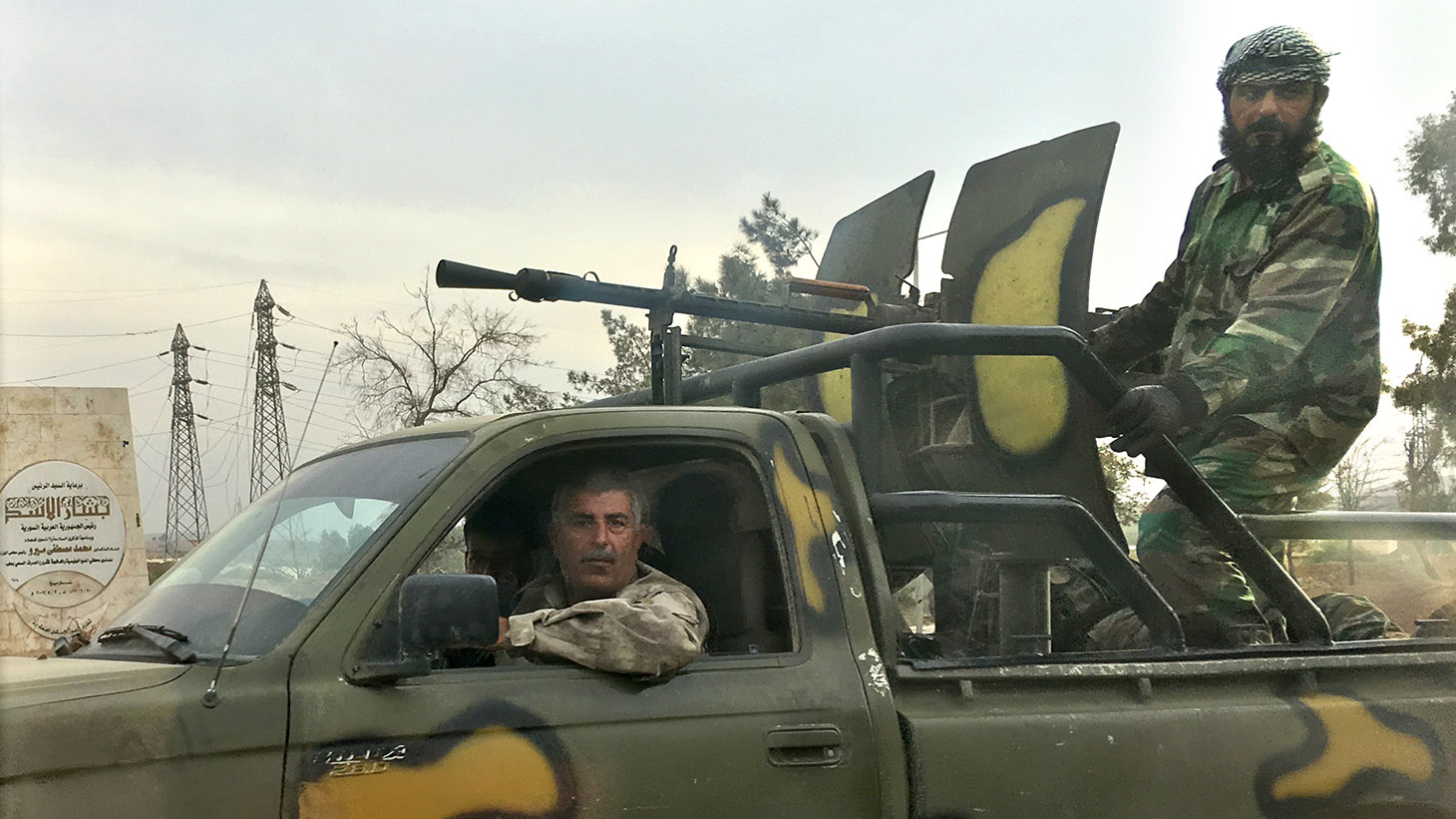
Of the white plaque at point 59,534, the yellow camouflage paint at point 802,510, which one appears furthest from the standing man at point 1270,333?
the white plaque at point 59,534

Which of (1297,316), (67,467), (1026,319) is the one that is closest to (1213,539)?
(1297,316)

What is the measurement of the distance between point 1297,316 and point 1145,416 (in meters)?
0.74

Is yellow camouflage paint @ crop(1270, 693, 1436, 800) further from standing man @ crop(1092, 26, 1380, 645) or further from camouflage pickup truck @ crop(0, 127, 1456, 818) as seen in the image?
standing man @ crop(1092, 26, 1380, 645)

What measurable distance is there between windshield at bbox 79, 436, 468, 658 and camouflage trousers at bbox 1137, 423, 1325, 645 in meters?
2.22

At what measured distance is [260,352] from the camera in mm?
28422

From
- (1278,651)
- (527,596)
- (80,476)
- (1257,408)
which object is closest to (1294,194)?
(1257,408)

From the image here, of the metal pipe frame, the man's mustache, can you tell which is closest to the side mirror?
the metal pipe frame

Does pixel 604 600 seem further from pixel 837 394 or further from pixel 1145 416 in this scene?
pixel 837 394

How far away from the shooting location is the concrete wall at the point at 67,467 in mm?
15570

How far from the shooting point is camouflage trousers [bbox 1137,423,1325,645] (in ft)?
12.8

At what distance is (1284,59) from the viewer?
415cm

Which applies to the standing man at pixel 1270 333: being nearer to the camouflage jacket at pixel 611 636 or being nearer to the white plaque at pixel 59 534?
the camouflage jacket at pixel 611 636

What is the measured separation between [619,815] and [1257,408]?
7.98ft

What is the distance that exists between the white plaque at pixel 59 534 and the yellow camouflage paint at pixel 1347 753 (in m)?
15.5
